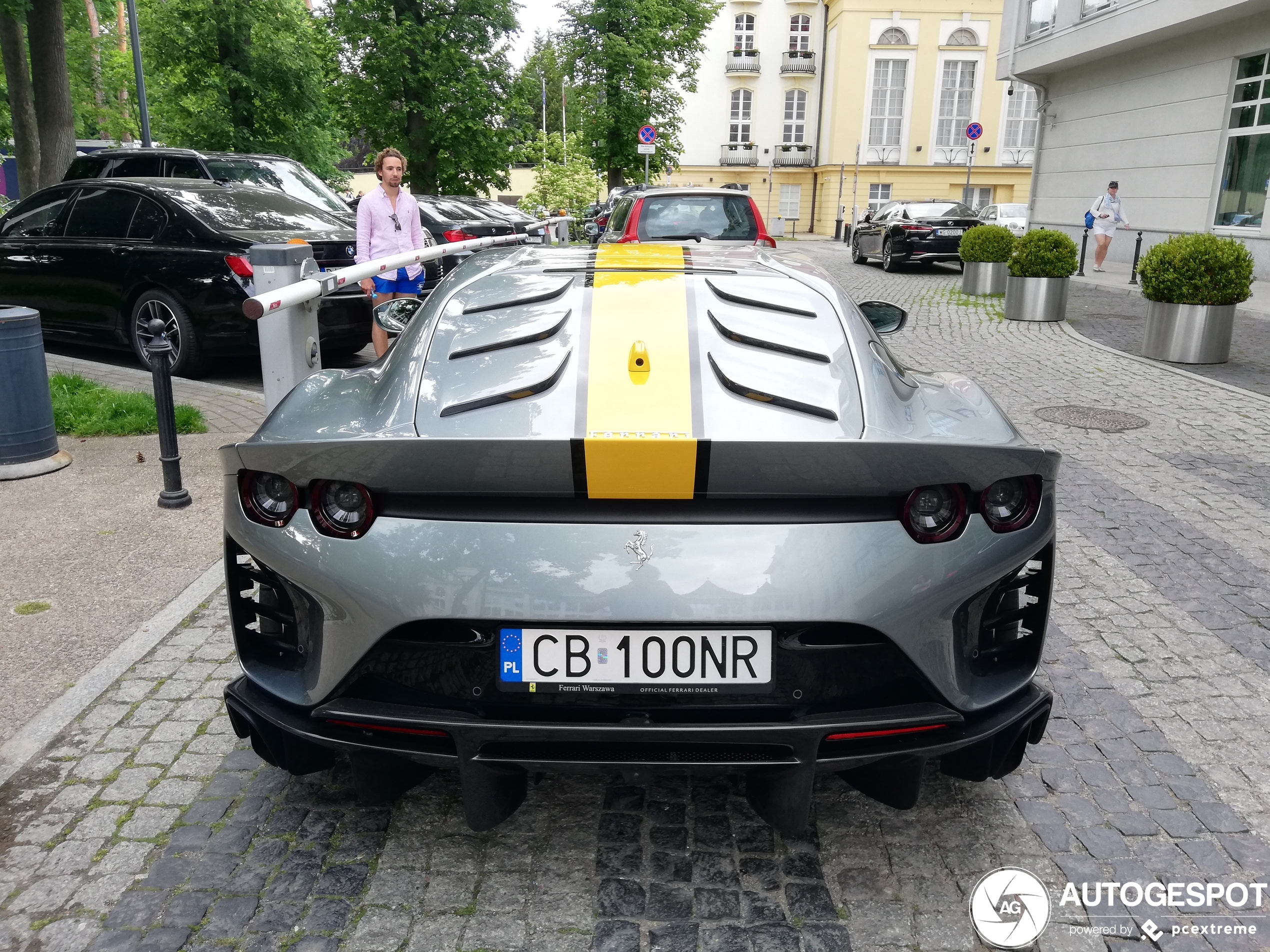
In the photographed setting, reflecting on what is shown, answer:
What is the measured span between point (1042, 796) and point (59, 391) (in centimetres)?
734

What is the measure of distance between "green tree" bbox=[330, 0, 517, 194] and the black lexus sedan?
384 inches

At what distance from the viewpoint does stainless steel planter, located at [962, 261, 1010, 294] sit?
55.6 ft

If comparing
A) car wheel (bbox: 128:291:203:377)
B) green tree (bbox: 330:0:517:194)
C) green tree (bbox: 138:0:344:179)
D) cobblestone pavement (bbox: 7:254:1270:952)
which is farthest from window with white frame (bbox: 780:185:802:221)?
cobblestone pavement (bbox: 7:254:1270:952)

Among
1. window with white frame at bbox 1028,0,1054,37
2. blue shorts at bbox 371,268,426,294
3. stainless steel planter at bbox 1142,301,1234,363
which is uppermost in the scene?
window with white frame at bbox 1028,0,1054,37

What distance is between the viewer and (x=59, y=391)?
782 centimetres

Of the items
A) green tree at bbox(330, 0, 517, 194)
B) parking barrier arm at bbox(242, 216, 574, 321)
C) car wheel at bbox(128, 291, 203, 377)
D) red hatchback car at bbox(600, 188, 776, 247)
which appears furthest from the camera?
green tree at bbox(330, 0, 517, 194)

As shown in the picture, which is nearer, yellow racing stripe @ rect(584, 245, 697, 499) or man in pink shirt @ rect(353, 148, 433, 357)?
yellow racing stripe @ rect(584, 245, 697, 499)

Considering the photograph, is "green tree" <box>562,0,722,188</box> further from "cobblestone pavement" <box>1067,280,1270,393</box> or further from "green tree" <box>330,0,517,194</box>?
"cobblestone pavement" <box>1067,280,1270,393</box>

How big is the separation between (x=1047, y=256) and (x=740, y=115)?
4887 cm

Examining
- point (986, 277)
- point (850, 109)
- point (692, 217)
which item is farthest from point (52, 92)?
point (850, 109)

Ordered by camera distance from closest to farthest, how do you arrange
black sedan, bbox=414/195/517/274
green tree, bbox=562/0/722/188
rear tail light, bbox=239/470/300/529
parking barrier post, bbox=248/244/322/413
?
rear tail light, bbox=239/470/300/529 < parking barrier post, bbox=248/244/322/413 < black sedan, bbox=414/195/517/274 < green tree, bbox=562/0/722/188

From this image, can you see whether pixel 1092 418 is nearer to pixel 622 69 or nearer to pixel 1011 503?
pixel 1011 503

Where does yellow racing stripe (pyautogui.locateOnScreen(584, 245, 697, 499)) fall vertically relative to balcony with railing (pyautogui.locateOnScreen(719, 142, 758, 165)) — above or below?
below

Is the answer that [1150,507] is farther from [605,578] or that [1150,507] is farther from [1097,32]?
[1097,32]
